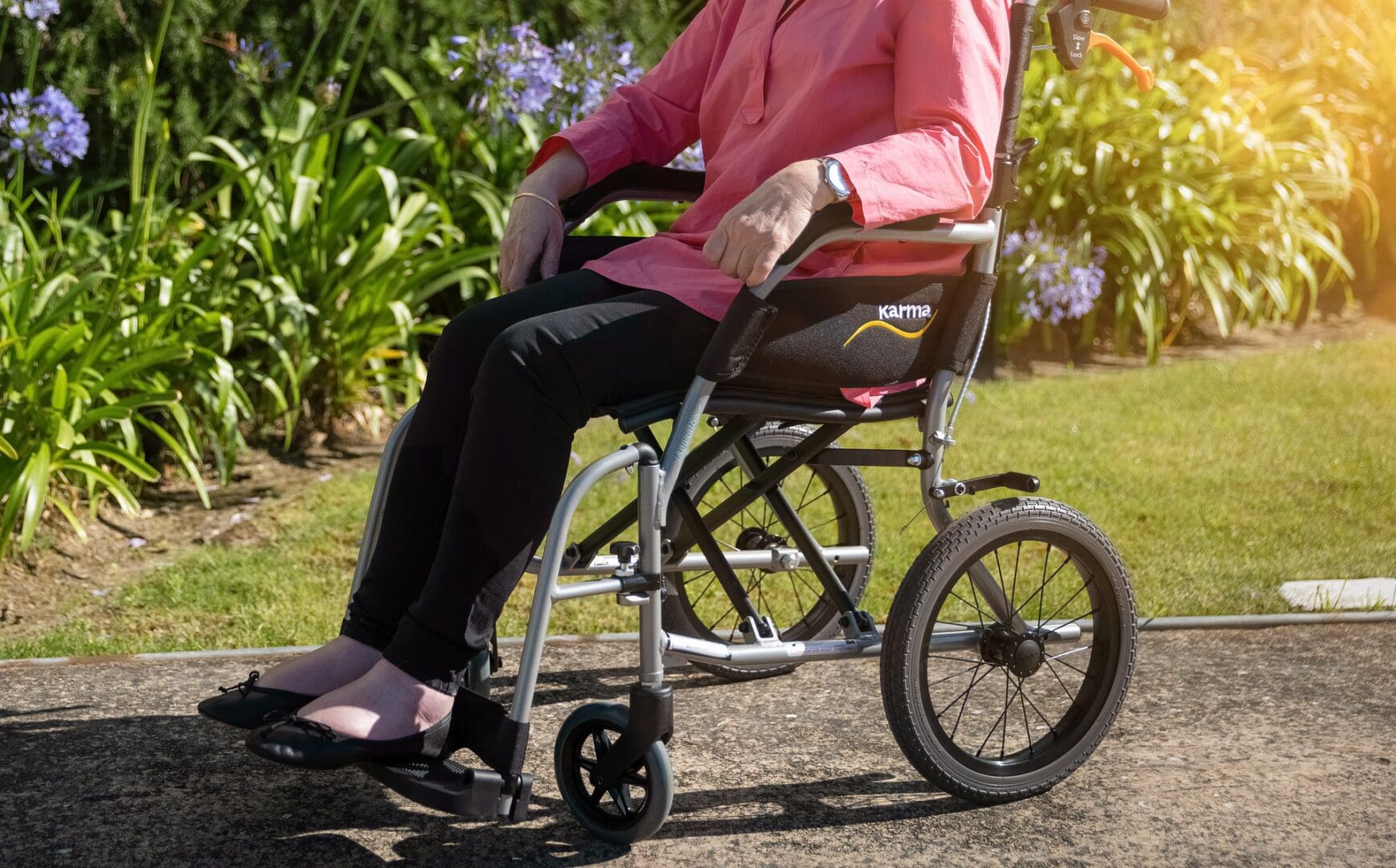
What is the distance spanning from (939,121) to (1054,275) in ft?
10.5

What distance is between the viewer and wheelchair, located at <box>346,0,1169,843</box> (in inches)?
75.6

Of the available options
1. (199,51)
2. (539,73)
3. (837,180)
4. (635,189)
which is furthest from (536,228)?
(199,51)

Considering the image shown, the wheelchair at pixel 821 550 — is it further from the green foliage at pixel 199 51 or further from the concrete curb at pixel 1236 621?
the green foliage at pixel 199 51

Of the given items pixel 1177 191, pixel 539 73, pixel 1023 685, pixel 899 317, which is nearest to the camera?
pixel 899 317

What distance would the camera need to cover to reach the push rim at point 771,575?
2666 mm

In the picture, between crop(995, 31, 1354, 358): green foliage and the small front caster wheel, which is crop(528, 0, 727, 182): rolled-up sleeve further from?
crop(995, 31, 1354, 358): green foliage

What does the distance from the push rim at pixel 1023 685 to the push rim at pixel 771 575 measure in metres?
0.26

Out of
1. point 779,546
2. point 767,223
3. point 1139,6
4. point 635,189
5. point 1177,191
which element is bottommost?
point 779,546

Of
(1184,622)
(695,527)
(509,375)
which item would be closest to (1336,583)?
(1184,622)

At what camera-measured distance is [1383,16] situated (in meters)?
6.92

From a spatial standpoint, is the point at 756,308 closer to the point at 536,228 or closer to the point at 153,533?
the point at 536,228

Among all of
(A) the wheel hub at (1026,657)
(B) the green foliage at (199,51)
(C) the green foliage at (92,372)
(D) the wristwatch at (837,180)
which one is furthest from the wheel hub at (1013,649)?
(B) the green foliage at (199,51)

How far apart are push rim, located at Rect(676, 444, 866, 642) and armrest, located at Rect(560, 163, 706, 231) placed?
0.51 metres

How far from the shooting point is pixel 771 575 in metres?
3.25
